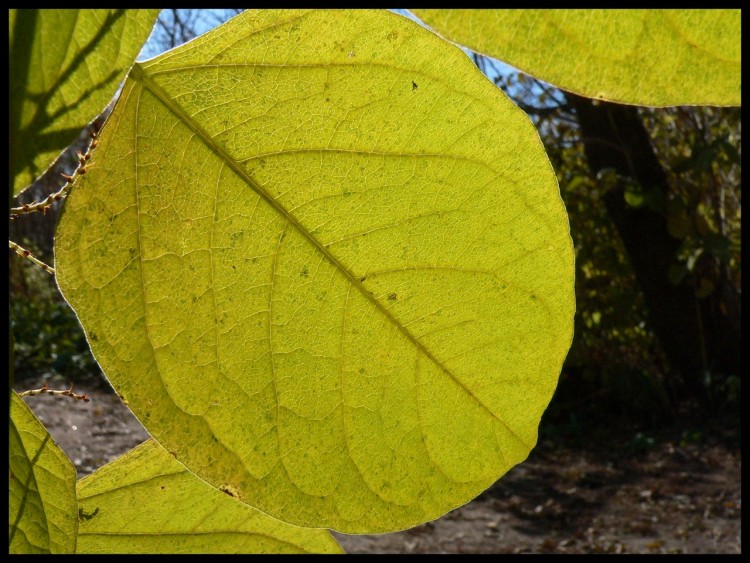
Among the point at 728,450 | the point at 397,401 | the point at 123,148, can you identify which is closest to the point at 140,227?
the point at 123,148

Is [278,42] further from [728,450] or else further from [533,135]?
[728,450]

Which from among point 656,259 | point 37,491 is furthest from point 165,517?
point 656,259

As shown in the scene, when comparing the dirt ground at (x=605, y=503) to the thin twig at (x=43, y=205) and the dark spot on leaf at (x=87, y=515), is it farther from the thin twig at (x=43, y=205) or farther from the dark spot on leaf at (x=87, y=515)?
the thin twig at (x=43, y=205)

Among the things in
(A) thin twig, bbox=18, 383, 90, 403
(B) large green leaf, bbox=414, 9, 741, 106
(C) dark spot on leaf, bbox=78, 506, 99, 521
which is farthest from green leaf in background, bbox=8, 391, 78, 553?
(B) large green leaf, bbox=414, 9, 741, 106

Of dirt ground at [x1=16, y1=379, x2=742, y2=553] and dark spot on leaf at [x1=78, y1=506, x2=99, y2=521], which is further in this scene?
dirt ground at [x1=16, y1=379, x2=742, y2=553]

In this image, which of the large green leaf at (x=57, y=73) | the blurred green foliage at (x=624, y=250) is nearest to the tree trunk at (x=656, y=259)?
the blurred green foliage at (x=624, y=250)

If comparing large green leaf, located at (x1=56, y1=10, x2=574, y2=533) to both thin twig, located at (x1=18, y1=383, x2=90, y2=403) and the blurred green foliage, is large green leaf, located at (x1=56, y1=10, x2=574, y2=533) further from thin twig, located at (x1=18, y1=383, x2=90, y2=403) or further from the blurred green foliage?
the blurred green foliage
